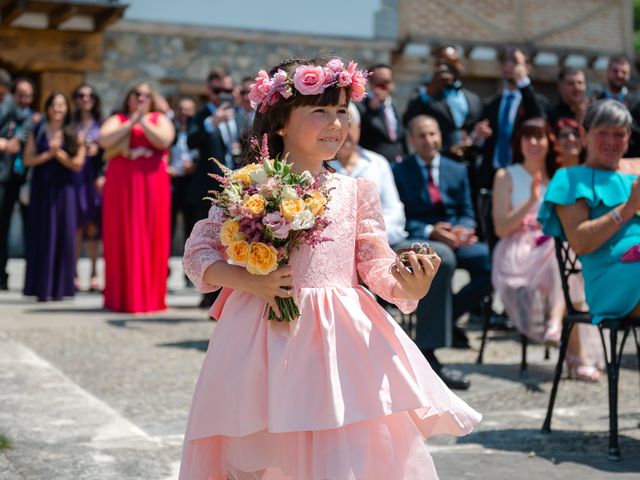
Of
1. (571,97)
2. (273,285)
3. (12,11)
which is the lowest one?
(273,285)

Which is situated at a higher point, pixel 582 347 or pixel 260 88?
pixel 260 88

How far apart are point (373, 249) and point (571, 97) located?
6036 millimetres

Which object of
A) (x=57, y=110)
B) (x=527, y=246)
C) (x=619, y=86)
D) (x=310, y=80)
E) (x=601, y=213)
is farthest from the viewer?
(x=57, y=110)

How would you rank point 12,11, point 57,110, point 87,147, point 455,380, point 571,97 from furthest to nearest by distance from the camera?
1. point 12,11
2. point 87,147
3. point 57,110
4. point 571,97
5. point 455,380

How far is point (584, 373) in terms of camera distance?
21.3 ft

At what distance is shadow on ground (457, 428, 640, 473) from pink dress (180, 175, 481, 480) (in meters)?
1.40

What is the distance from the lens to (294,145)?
3562mm

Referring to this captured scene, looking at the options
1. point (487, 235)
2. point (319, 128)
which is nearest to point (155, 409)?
point (319, 128)

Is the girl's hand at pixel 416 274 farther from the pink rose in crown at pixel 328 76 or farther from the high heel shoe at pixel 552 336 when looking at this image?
the high heel shoe at pixel 552 336

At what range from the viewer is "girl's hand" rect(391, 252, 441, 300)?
3.29 m

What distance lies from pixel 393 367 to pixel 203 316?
618 centimetres

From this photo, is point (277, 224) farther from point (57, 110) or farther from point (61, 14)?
point (61, 14)

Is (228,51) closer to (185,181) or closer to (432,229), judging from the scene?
(185,181)

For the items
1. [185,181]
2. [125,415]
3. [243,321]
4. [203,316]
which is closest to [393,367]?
[243,321]
